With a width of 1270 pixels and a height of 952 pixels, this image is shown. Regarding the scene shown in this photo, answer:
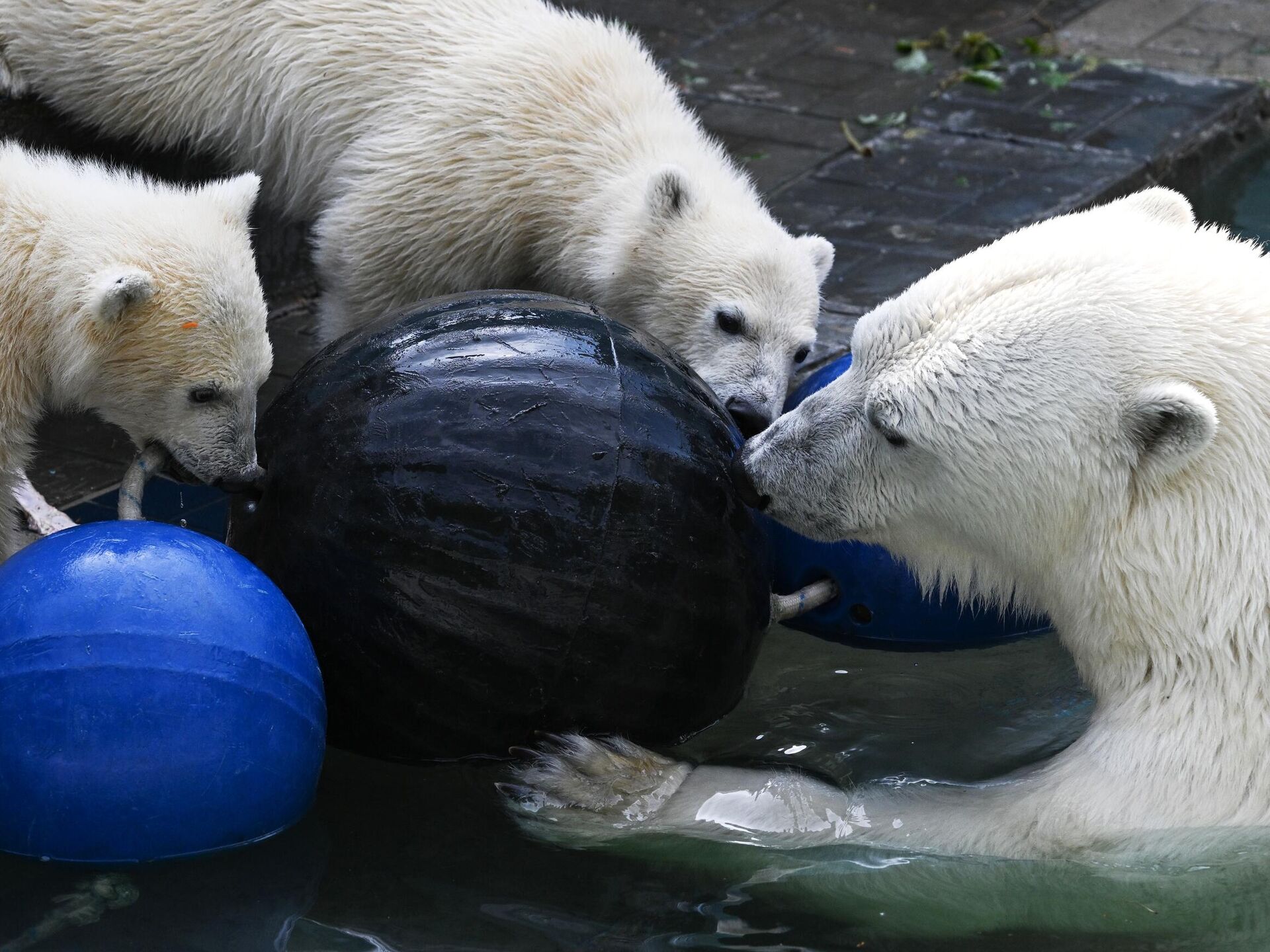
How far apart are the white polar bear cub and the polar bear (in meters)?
1.17

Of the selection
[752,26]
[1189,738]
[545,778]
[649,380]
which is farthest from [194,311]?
[752,26]

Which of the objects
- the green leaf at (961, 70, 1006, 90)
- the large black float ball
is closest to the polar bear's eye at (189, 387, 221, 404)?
the large black float ball

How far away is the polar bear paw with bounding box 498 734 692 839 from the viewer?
3.19 meters

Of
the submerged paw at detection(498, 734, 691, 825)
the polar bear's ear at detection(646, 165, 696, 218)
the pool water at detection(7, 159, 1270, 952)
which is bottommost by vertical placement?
the pool water at detection(7, 159, 1270, 952)

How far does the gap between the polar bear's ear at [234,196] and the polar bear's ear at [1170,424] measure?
2.14 meters

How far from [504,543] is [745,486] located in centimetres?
59

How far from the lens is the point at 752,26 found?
8281 mm

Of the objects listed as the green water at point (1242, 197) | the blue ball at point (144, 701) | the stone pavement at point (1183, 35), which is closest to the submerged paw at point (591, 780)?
the blue ball at point (144, 701)

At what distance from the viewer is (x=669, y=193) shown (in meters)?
4.60

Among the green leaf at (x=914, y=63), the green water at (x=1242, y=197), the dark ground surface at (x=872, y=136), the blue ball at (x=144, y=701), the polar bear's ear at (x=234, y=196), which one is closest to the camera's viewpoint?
the blue ball at (x=144, y=701)

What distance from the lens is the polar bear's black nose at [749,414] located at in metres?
4.49

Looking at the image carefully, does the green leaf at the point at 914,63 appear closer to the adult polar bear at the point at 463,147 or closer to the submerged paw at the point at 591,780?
the adult polar bear at the point at 463,147

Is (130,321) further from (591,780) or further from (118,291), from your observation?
(591,780)

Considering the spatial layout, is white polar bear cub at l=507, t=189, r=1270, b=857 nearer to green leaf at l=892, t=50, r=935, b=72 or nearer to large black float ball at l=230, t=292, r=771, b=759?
large black float ball at l=230, t=292, r=771, b=759
